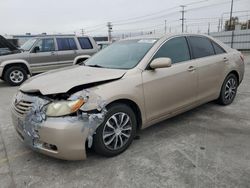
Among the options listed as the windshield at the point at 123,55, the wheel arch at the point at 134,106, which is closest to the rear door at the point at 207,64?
the windshield at the point at 123,55

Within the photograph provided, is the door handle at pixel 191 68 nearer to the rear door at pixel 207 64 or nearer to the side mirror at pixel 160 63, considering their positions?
the rear door at pixel 207 64

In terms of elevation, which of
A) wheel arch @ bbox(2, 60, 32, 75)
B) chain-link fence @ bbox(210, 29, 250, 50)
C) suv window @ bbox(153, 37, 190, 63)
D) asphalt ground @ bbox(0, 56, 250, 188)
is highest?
suv window @ bbox(153, 37, 190, 63)

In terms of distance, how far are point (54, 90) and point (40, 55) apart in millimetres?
6966

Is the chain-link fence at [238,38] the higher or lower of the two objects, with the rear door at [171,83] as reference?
lower

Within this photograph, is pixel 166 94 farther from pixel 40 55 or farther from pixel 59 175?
pixel 40 55

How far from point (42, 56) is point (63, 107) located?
718 centimetres

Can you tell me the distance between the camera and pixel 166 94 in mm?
3660

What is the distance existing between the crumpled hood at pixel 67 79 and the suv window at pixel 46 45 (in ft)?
20.7

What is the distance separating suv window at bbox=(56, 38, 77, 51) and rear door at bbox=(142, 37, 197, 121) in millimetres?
6643

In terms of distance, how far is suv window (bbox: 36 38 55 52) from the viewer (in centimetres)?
925

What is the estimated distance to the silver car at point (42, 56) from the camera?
8.84 metres

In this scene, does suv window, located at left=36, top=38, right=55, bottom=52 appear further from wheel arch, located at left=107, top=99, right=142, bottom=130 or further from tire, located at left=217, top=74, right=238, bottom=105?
wheel arch, located at left=107, top=99, right=142, bottom=130

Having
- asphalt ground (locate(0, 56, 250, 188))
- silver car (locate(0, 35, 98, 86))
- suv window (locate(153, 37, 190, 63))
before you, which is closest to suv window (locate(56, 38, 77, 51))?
silver car (locate(0, 35, 98, 86))

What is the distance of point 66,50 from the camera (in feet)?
32.1
